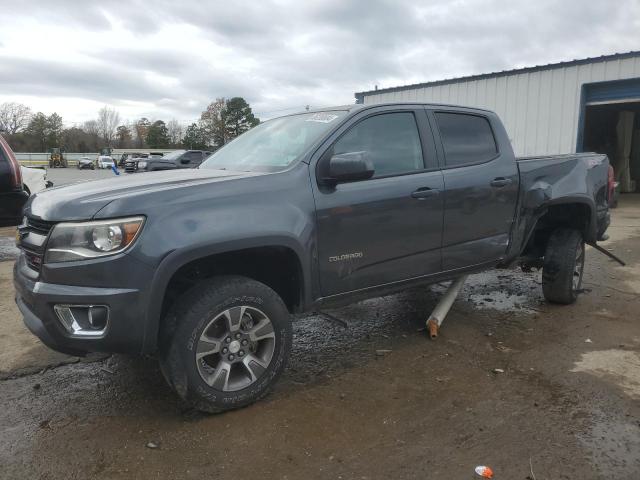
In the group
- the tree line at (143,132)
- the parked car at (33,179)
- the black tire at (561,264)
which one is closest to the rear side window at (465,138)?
Result: the black tire at (561,264)

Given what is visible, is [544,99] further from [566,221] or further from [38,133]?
[38,133]

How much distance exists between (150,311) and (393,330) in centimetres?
251

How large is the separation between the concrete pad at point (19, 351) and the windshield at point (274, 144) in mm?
1934

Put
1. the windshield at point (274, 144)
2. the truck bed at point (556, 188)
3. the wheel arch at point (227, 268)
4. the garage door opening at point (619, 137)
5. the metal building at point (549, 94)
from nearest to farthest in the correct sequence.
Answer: the wheel arch at point (227, 268) < the windshield at point (274, 144) < the truck bed at point (556, 188) < the metal building at point (549, 94) < the garage door opening at point (619, 137)

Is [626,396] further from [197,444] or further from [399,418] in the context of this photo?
[197,444]

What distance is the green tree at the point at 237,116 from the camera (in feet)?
243

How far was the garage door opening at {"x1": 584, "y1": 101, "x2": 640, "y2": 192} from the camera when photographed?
20.4 metres

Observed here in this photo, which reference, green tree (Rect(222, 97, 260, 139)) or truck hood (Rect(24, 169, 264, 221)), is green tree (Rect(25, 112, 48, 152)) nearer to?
green tree (Rect(222, 97, 260, 139))

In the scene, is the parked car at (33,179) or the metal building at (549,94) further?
the metal building at (549,94)

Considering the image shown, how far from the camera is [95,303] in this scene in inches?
103

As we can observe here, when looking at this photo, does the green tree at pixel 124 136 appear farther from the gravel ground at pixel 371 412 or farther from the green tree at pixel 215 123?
the gravel ground at pixel 371 412

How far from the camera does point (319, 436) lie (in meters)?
2.86

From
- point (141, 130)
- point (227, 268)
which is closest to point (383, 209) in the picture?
point (227, 268)

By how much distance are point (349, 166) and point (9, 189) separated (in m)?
5.76
